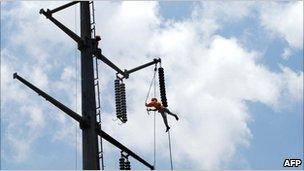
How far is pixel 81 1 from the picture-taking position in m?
31.1

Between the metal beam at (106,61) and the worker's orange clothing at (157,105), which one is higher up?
the metal beam at (106,61)

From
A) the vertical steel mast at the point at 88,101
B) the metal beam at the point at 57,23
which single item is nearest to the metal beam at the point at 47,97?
the vertical steel mast at the point at 88,101

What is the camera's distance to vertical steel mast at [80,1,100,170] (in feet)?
92.3

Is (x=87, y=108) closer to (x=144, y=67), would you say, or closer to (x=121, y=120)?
(x=121, y=120)

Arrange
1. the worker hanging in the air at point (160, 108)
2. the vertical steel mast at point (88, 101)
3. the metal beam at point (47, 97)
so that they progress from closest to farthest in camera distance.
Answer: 1. the metal beam at point (47, 97)
2. the vertical steel mast at point (88, 101)
3. the worker hanging in the air at point (160, 108)

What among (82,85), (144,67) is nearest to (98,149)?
(82,85)

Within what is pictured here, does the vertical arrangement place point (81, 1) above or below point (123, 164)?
above

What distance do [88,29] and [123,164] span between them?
18.4 ft

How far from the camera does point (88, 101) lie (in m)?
28.8

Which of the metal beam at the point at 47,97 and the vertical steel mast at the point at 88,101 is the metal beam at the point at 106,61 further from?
the metal beam at the point at 47,97

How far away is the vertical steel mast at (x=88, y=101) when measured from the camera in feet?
92.3

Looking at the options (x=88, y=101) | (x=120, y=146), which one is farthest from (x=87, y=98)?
(x=120, y=146)

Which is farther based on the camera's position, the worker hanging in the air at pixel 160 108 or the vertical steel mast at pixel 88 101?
the worker hanging in the air at pixel 160 108

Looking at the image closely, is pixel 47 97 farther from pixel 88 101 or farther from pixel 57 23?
pixel 57 23
